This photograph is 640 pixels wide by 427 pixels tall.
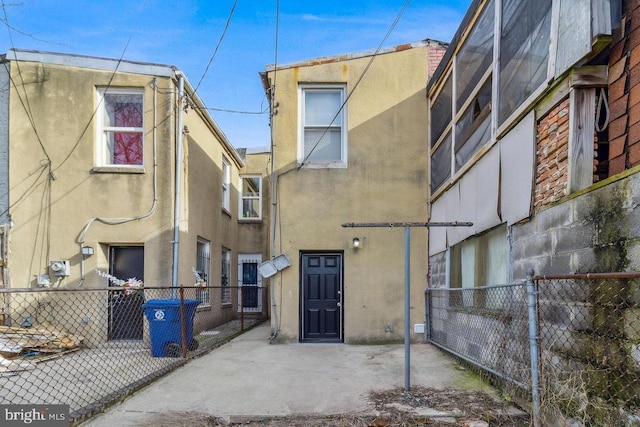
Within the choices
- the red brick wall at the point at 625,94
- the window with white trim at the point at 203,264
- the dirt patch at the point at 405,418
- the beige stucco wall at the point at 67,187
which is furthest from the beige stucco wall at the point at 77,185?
the red brick wall at the point at 625,94

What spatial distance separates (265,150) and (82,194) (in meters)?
7.51

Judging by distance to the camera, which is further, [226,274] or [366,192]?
[226,274]

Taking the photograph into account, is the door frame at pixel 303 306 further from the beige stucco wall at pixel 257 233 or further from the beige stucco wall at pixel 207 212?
the beige stucco wall at pixel 257 233

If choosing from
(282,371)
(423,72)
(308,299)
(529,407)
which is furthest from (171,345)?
(423,72)

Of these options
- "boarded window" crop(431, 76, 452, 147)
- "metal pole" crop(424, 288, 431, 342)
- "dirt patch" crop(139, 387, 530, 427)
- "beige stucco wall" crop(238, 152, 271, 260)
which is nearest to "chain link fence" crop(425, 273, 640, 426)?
"dirt patch" crop(139, 387, 530, 427)

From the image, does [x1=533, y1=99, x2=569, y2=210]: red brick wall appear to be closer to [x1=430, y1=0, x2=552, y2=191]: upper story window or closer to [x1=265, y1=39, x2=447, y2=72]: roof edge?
[x1=430, y1=0, x2=552, y2=191]: upper story window

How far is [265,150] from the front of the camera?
14.9 meters

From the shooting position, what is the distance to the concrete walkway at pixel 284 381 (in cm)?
424

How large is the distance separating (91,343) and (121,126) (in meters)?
4.35

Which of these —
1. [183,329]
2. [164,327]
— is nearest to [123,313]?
[164,327]

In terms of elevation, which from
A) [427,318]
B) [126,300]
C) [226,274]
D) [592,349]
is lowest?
[427,318]

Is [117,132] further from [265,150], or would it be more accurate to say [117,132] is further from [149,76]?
[265,150]

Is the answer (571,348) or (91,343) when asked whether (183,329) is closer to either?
(91,343)

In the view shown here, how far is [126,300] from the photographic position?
8.34 metres
